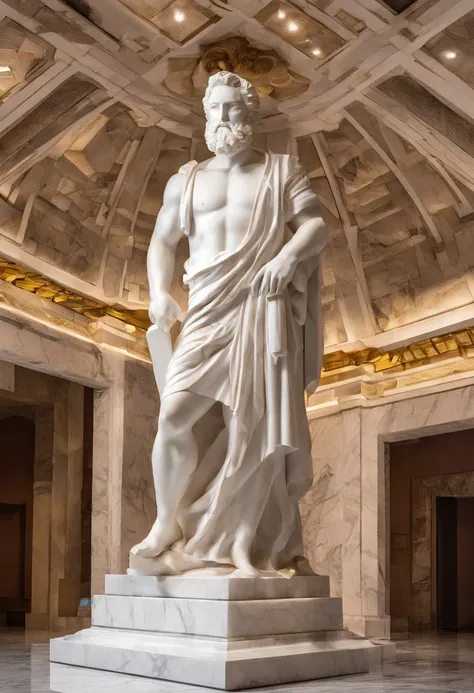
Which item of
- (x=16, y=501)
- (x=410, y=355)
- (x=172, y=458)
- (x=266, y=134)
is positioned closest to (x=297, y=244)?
(x=172, y=458)

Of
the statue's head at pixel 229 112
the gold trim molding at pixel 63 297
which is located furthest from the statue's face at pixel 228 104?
the gold trim molding at pixel 63 297

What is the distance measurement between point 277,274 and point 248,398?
684 mm

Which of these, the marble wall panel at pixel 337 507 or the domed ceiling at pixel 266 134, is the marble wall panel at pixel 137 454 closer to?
the domed ceiling at pixel 266 134

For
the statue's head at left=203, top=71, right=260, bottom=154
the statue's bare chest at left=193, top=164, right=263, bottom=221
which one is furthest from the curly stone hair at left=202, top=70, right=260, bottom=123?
the statue's bare chest at left=193, top=164, right=263, bottom=221

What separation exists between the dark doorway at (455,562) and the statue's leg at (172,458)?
830 centimetres

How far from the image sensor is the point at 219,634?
4.61 m

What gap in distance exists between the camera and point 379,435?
404 inches

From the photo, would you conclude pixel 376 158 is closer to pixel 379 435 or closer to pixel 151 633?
pixel 379 435

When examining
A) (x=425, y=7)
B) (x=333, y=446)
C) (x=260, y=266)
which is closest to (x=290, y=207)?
(x=260, y=266)

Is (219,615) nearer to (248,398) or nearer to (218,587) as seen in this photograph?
(218,587)

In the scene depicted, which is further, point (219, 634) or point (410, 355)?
point (410, 355)

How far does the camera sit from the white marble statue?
518 centimetres

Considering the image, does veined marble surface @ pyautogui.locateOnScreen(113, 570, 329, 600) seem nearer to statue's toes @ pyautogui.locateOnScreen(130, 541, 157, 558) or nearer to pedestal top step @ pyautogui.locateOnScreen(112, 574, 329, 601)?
pedestal top step @ pyautogui.locateOnScreen(112, 574, 329, 601)

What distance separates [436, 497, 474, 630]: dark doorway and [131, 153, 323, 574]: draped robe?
799 centimetres
